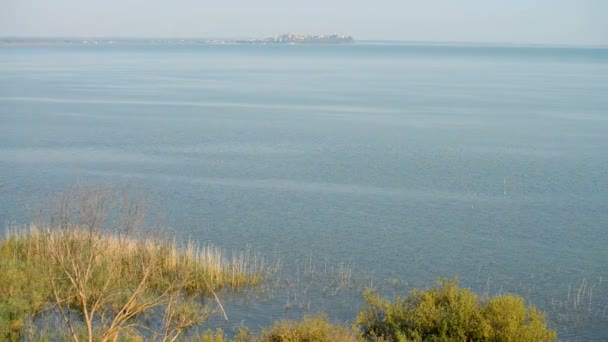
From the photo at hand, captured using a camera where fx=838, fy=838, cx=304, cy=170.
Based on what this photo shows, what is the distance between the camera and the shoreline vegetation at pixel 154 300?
10.1 metres

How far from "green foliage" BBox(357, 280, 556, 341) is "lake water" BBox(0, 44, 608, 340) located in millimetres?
3238

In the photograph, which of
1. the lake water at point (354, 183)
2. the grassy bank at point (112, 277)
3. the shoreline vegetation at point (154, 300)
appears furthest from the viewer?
the lake water at point (354, 183)

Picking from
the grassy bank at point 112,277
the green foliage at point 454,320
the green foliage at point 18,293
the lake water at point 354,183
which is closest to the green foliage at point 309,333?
the green foliage at point 454,320

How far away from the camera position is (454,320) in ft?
34.0

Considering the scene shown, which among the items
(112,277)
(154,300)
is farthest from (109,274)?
(154,300)

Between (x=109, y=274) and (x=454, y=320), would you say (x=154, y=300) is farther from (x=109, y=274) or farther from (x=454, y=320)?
(x=454, y=320)

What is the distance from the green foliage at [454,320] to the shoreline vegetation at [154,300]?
1cm

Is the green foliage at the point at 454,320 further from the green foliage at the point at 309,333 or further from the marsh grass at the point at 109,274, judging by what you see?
the marsh grass at the point at 109,274

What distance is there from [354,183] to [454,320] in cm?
1491

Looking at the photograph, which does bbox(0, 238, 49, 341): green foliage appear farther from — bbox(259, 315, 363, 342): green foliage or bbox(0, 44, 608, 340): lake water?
bbox(259, 315, 363, 342): green foliage

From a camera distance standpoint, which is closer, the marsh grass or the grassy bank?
the marsh grass

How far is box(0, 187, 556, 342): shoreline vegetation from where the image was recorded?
1012 centimetres

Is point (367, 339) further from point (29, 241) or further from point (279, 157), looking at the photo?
point (279, 157)

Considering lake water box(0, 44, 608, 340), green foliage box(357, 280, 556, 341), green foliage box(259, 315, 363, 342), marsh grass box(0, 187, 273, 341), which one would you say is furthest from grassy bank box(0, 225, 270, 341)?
green foliage box(357, 280, 556, 341)
